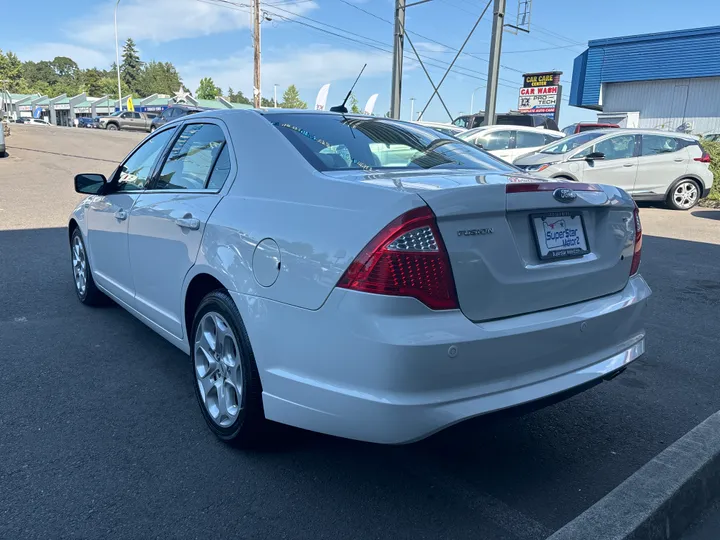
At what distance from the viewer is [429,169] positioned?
2.94m

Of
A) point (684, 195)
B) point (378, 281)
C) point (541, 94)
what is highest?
point (541, 94)

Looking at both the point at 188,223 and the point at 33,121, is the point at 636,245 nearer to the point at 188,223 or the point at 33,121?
the point at 188,223

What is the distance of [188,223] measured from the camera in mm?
3062

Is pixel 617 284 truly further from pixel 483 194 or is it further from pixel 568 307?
pixel 483 194

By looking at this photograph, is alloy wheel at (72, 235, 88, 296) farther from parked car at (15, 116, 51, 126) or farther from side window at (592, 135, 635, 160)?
parked car at (15, 116, 51, 126)

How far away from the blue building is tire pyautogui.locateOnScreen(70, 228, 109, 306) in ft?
84.7

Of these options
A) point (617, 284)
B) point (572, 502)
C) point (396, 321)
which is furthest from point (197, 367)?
point (617, 284)

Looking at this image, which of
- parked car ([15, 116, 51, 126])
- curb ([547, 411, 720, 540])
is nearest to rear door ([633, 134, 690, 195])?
curb ([547, 411, 720, 540])

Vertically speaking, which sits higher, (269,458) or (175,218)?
(175,218)

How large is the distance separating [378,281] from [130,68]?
13129cm

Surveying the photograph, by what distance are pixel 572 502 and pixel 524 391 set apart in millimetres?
647

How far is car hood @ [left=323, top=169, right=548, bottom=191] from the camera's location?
7.55 ft

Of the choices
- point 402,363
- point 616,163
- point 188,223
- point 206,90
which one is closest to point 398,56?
point 616,163

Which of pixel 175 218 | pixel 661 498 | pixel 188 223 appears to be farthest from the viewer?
pixel 175 218
